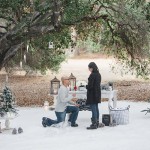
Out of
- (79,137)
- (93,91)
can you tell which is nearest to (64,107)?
(93,91)

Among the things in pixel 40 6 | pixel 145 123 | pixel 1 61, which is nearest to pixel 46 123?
pixel 145 123

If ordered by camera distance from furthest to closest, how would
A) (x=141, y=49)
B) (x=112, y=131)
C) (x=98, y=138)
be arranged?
(x=141, y=49)
(x=112, y=131)
(x=98, y=138)

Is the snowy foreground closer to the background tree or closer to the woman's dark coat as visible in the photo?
the woman's dark coat

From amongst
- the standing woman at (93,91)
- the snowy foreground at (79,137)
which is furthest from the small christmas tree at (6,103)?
the standing woman at (93,91)

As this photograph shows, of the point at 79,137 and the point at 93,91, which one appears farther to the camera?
the point at 93,91

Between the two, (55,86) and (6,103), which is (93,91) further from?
(55,86)

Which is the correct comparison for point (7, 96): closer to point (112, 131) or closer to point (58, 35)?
point (112, 131)

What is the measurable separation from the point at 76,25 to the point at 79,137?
28.4 feet

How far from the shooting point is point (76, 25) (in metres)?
19.1

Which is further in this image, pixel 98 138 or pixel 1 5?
pixel 1 5

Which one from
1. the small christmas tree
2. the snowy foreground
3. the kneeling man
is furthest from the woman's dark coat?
the small christmas tree

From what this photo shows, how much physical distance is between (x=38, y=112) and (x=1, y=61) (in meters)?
3.14

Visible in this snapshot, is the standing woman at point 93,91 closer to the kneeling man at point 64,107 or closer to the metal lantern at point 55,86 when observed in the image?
the kneeling man at point 64,107

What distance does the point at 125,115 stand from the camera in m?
12.9
